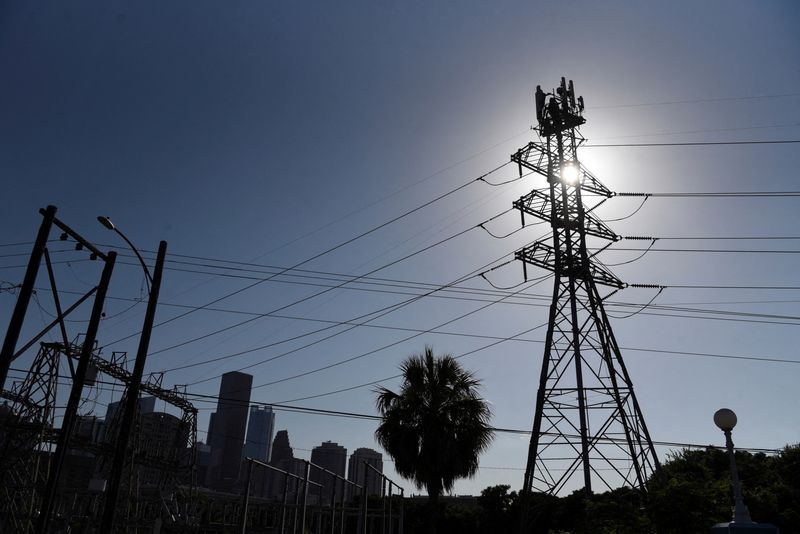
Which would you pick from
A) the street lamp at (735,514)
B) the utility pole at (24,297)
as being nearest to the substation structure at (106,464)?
the utility pole at (24,297)

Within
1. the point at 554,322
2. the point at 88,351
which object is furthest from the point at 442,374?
the point at 88,351

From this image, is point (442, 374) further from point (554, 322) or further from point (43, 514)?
point (43, 514)

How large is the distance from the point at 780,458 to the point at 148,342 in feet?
119

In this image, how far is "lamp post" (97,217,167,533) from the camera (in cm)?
1343

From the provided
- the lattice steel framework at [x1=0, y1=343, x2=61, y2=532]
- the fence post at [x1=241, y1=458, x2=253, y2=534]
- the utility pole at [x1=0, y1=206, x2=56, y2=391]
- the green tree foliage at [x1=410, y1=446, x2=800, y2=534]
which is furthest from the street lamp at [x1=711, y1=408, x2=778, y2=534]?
the lattice steel framework at [x1=0, y1=343, x2=61, y2=532]

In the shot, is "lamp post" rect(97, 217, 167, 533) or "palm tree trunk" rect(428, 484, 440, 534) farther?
"palm tree trunk" rect(428, 484, 440, 534)

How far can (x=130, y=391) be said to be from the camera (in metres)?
14.4

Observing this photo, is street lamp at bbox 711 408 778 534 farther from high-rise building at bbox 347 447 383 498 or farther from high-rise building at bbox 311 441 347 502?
high-rise building at bbox 311 441 347 502

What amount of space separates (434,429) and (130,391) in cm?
1077

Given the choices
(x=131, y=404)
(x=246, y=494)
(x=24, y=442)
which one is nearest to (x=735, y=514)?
(x=246, y=494)

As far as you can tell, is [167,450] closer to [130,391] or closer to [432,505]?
[432,505]

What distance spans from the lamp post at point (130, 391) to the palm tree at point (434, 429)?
949 cm

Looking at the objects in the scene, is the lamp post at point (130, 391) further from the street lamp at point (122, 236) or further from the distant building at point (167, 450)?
the distant building at point (167, 450)

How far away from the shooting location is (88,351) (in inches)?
549
